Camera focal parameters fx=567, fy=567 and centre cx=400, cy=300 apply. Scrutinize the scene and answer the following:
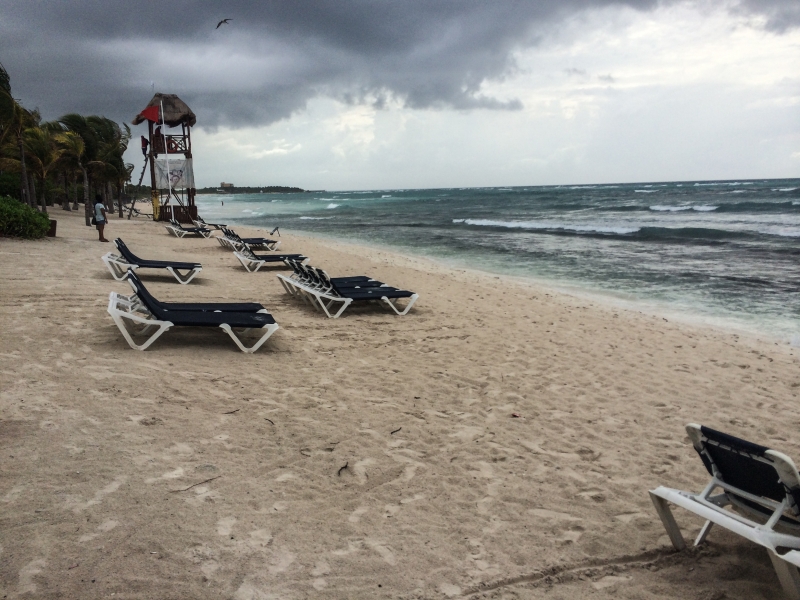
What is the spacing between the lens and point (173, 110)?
2945cm

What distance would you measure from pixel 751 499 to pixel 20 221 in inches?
648

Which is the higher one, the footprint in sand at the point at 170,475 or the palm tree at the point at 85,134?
the palm tree at the point at 85,134

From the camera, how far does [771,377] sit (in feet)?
20.6

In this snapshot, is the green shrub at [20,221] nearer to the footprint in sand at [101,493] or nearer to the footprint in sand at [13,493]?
the footprint in sand at [13,493]

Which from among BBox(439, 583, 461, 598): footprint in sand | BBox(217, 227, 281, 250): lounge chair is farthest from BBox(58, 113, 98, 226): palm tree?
BBox(439, 583, 461, 598): footprint in sand

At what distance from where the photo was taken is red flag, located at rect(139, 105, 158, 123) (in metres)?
28.8

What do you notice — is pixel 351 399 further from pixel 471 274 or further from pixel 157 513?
pixel 471 274

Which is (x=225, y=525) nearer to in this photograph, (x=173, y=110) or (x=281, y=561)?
(x=281, y=561)

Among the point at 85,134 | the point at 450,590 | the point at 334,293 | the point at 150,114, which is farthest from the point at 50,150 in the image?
the point at 450,590

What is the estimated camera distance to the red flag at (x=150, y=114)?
28.8 metres

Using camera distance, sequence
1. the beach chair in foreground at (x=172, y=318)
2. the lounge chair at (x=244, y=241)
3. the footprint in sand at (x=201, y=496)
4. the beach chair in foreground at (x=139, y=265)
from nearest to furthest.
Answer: the footprint in sand at (x=201, y=496) → the beach chair in foreground at (x=172, y=318) → the beach chair in foreground at (x=139, y=265) → the lounge chair at (x=244, y=241)

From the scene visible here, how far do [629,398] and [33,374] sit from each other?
546cm

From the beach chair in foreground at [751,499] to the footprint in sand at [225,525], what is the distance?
7.59 feet

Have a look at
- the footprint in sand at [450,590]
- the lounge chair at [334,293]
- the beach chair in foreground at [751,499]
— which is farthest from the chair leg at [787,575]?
the lounge chair at [334,293]
